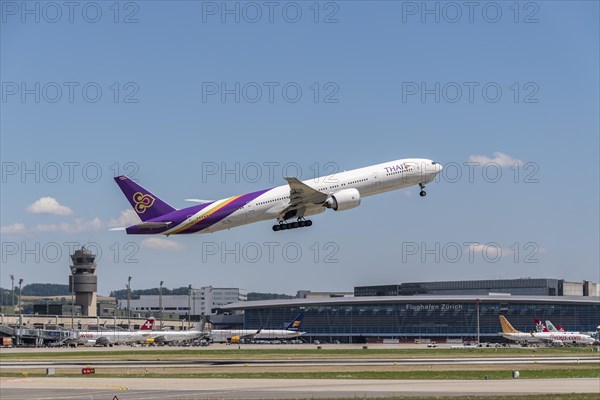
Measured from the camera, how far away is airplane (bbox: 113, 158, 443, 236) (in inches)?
3558

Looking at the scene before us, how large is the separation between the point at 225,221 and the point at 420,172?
23.8 meters

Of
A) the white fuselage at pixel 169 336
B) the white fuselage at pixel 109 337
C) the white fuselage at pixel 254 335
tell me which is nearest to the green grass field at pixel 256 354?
the white fuselage at pixel 109 337

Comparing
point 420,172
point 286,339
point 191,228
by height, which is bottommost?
point 286,339

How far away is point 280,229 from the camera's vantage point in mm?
96562

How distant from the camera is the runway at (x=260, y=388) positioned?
6009 centimetres

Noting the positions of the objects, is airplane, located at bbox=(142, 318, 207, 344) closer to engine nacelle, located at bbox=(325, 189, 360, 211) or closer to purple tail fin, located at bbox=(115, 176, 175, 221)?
purple tail fin, located at bbox=(115, 176, 175, 221)

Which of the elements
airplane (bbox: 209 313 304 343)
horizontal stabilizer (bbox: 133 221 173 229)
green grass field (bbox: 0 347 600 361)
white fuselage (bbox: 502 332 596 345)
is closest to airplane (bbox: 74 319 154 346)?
airplane (bbox: 209 313 304 343)

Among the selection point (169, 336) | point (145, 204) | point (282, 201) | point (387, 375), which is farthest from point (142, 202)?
point (169, 336)

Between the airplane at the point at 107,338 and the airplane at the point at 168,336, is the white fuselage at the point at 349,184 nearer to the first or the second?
the airplane at the point at 107,338

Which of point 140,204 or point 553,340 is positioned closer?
point 140,204

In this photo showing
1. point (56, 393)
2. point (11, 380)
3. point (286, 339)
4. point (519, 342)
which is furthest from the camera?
point (286, 339)

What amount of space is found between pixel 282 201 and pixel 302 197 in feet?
7.32

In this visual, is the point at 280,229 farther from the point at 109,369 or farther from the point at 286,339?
the point at 286,339

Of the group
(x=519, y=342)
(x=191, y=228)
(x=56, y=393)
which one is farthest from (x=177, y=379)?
(x=519, y=342)
